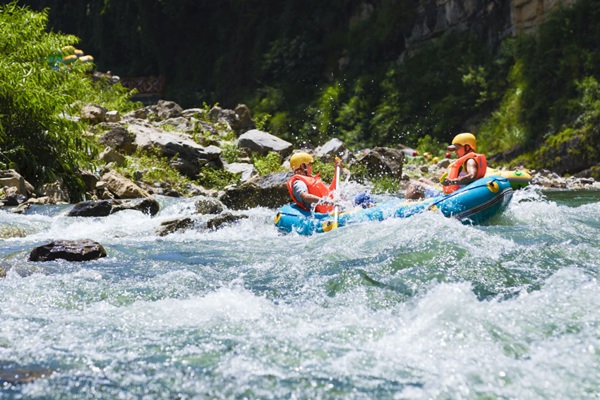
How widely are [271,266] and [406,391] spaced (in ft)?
9.38

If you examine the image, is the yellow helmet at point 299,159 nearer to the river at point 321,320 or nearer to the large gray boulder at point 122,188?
the river at point 321,320

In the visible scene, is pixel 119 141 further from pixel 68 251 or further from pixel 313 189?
pixel 68 251

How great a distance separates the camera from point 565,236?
22.5ft

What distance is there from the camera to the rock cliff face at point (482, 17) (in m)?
19.1

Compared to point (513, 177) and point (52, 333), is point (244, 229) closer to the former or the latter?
point (513, 177)

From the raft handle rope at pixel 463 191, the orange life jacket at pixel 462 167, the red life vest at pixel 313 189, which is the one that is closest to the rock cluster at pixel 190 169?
the red life vest at pixel 313 189

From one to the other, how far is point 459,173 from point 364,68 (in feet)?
52.2

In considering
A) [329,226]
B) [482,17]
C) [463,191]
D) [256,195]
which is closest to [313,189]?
[329,226]

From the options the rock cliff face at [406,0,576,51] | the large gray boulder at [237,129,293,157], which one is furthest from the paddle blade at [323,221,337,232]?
the rock cliff face at [406,0,576,51]

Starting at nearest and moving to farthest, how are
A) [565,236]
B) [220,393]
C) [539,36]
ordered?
[220,393]
[565,236]
[539,36]

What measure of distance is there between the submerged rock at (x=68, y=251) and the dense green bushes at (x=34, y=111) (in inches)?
190

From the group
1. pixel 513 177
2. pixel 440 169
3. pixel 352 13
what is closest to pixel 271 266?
pixel 513 177

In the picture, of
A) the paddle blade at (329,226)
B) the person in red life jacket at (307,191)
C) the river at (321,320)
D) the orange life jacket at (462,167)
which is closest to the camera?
the river at (321,320)

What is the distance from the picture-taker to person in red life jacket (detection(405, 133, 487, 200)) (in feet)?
26.6
